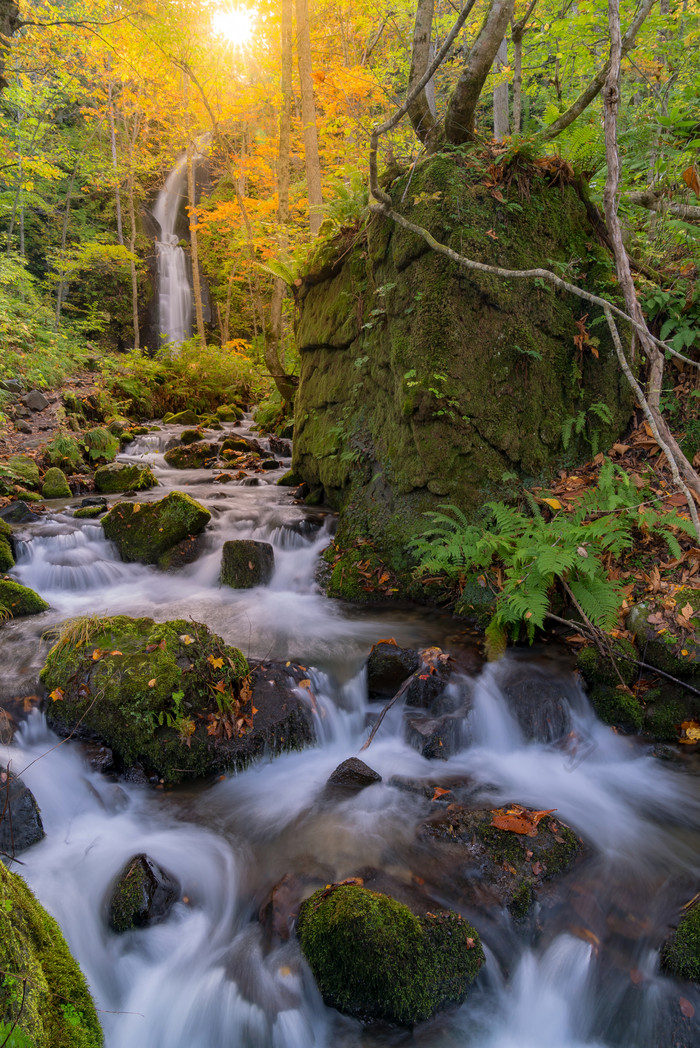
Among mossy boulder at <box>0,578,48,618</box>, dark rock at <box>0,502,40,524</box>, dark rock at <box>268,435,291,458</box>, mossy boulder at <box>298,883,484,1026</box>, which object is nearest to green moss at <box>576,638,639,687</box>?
mossy boulder at <box>298,883,484,1026</box>

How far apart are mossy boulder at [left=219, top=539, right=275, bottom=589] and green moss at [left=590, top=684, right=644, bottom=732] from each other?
4138 millimetres

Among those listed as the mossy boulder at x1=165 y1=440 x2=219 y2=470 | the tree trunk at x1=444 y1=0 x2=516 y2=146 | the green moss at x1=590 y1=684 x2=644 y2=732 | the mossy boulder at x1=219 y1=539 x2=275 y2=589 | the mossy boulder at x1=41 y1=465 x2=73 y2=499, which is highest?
the tree trunk at x1=444 y1=0 x2=516 y2=146

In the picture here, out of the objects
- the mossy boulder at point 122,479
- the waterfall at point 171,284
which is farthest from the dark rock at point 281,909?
the waterfall at point 171,284

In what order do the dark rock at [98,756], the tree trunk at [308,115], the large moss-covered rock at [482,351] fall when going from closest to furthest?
the dark rock at [98,756], the large moss-covered rock at [482,351], the tree trunk at [308,115]

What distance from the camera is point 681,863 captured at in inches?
141

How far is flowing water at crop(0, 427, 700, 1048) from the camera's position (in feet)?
9.21

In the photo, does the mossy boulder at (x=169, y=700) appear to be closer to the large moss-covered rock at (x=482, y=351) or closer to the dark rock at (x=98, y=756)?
the dark rock at (x=98, y=756)

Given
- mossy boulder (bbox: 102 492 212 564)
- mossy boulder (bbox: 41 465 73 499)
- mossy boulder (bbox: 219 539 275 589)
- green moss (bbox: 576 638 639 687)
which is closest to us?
green moss (bbox: 576 638 639 687)

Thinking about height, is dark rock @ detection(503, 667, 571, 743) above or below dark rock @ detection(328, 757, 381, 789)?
above

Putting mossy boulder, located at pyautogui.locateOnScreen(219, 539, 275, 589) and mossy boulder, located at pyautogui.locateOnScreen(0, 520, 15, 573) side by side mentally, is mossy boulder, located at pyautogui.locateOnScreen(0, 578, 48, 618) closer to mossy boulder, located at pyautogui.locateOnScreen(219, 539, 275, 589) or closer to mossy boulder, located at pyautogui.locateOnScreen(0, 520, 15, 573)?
mossy boulder, located at pyautogui.locateOnScreen(0, 520, 15, 573)

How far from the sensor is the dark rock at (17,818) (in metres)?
3.34

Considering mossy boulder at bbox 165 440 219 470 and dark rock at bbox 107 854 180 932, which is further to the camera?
mossy boulder at bbox 165 440 219 470

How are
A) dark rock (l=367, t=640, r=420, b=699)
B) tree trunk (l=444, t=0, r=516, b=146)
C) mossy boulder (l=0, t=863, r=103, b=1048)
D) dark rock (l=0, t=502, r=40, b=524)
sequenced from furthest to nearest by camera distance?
1. dark rock (l=0, t=502, r=40, b=524)
2. tree trunk (l=444, t=0, r=516, b=146)
3. dark rock (l=367, t=640, r=420, b=699)
4. mossy boulder (l=0, t=863, r=103, b=1048)

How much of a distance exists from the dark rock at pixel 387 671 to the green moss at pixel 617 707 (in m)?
1.56
